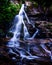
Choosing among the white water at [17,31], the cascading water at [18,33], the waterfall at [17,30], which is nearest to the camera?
the cascading water at [18,33]

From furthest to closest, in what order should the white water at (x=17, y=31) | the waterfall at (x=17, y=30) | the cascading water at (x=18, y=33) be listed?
the waterfall at (x=17, y=30) → the white water at (x=17, y=31) → the cascading water at (x=18, y=33)

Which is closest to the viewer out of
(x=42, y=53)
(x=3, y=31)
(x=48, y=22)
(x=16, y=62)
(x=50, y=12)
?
(x=16, y=62)

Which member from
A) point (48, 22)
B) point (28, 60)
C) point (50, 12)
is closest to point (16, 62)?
point (28, 60)

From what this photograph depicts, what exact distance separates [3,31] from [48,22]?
329cm

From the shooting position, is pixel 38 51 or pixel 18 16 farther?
pixel 18 16

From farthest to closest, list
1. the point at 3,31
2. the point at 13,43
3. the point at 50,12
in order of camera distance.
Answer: the point at 50,12
the point at 3,31
the point at 13,43

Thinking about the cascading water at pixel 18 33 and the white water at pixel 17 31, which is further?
the white water at pixel 17 31

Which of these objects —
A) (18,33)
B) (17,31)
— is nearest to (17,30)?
(17,31)

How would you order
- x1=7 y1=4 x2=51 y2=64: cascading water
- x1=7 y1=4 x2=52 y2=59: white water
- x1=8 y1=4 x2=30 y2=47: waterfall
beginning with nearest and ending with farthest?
x1=7 y1=4 x2=51 y2=64: cascading water
x1=7 y1=4 x2=52 y2=59: white water
x1=8 y1=4 x2=30 y2=47: waterfall

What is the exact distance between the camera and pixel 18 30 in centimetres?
1366

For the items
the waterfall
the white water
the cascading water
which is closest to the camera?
the cascading water

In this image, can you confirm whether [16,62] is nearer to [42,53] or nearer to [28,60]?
[28,60]

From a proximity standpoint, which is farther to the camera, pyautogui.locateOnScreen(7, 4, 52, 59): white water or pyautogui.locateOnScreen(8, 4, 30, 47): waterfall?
pyautogui.locateOnScreen(8, 4, 30, 47): waterfall

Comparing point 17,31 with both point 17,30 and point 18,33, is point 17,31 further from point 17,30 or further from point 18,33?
point 18,33
